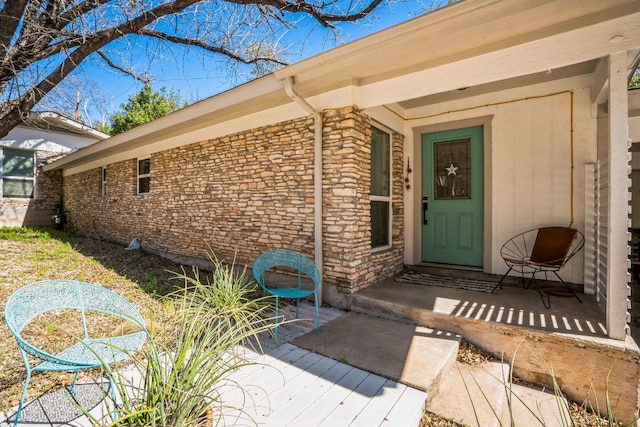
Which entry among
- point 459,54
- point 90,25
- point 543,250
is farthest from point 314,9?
point 543,250

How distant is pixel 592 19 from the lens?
2.52 metres

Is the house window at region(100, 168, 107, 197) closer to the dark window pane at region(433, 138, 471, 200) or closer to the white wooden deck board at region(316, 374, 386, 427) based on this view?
the dark window pane at region(433, 138, 471, 200)

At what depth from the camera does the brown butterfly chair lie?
3588 millimetres

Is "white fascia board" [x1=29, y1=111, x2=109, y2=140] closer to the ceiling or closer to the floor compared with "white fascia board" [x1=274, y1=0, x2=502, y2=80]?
closer to the ceiling

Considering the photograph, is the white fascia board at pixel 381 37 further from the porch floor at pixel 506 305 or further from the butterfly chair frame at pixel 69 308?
the butterfly chair frame at pixel 69 308

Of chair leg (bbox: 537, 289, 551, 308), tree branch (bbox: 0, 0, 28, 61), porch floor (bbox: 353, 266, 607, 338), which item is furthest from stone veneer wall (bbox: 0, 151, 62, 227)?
chair leg (bbox: 537, 289, 551, 308)

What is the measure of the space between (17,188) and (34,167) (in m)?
0.83

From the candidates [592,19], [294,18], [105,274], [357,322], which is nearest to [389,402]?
[357,322]

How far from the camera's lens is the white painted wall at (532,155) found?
3.87 m

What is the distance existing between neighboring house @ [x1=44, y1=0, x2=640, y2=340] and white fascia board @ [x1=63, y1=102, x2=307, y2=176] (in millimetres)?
32

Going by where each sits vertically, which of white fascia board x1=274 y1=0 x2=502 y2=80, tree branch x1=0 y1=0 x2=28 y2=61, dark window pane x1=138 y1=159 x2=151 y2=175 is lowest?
dark window pane x1=138 y1=159 x2=151 y2=175

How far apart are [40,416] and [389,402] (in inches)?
83.5

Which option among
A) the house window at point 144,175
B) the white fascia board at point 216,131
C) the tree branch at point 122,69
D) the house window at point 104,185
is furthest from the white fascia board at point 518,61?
the house window at point 104,185

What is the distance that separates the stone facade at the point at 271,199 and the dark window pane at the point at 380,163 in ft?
0.63
